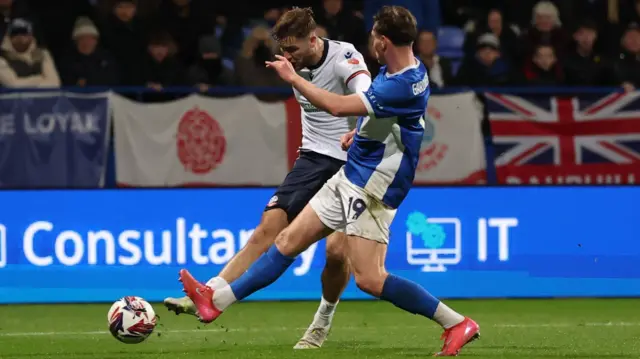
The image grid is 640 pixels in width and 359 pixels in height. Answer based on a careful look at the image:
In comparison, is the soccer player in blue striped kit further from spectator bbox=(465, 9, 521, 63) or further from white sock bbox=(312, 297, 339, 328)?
spectator bbox=(465, 9, 521, 63)

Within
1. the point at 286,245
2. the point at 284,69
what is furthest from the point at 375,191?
the point at 284,69

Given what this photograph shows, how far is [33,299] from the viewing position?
11.5 m

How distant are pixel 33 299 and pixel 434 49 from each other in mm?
5505

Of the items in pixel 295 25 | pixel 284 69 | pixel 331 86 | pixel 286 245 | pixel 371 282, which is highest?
pixel 295 25

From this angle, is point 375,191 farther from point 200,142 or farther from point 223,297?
point 200,142

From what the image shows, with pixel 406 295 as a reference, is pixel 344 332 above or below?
below

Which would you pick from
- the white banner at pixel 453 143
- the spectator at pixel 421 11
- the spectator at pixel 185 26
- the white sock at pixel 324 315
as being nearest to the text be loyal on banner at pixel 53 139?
the spectator at pixel 185 26

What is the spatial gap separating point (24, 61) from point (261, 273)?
706 centimetres

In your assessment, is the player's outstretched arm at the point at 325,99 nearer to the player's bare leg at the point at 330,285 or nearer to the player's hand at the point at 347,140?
the player's hand at the point at 347,140

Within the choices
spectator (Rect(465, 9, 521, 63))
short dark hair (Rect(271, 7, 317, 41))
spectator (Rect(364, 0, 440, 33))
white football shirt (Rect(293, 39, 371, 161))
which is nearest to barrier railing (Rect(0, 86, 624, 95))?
spectator (Rect(465, 9, 521, 63))

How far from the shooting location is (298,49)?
8.42 metres

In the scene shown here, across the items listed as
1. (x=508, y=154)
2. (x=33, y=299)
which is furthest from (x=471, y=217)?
(x=33, y=299)

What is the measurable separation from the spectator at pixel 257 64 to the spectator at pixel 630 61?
3.73 metres

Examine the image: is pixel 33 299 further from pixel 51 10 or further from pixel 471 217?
pixel 51 10
